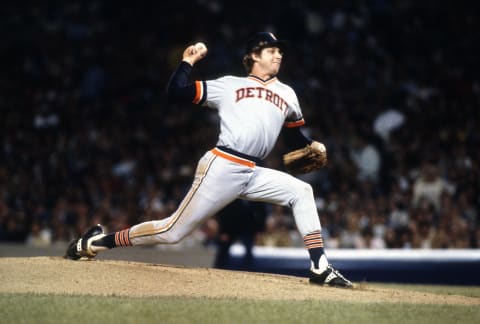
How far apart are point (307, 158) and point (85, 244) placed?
204cm

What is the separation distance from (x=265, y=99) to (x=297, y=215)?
Result: 0.96m

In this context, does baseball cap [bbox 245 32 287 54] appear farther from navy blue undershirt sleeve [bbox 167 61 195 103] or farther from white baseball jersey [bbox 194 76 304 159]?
navy blue undershirt sleeve [bbox 167 61 195 103]

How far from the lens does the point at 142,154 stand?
46.1 ft

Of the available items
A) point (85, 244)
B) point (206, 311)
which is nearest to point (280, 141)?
point (85, 244)

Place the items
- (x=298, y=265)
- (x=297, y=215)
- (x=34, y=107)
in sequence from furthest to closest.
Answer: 1. (x=34, y=107)
2. (x=298, y=265)
3. (x=297, y=215)

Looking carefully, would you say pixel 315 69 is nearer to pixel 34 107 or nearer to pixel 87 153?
pixel 87 153

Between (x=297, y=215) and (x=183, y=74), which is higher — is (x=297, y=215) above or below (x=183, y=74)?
below

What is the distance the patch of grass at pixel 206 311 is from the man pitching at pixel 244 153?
2.39 ft

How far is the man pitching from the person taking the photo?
6305mm

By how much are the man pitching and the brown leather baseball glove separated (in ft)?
1.28

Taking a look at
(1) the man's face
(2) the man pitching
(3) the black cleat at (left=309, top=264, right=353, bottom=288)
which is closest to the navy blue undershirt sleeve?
(2) the man pitching

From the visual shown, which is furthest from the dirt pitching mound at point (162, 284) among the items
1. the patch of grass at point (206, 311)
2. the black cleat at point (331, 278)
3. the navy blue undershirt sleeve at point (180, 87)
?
the navy blue undershirt sleeve at point (180, 87)

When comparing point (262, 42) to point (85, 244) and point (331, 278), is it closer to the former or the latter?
point (331, 278)

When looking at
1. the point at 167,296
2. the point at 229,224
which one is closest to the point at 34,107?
the point at 229,224
